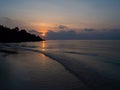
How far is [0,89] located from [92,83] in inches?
214

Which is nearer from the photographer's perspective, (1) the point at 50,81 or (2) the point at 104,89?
(2) the point at 104,89

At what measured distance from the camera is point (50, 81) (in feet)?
35.5

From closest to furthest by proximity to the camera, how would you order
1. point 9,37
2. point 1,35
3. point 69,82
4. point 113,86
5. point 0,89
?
1. point 0,89
2. point 113,86
3. point 69,82
4. point 1,35
5. point 9,37

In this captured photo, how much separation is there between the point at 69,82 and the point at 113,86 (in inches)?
105

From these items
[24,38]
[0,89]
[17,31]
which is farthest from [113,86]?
[24,38]

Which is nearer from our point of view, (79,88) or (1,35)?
(79,88)

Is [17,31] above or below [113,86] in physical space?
above

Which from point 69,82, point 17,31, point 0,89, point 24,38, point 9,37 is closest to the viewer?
point 0,89

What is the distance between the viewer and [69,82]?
10.6 metres

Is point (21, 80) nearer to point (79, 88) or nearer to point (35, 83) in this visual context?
point (35, 83)

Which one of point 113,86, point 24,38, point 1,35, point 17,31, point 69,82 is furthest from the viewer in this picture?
point 24,38

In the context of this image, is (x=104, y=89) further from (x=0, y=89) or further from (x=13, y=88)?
(x=0, y=89)

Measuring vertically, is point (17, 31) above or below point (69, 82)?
above

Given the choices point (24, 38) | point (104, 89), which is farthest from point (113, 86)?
point (24, 38)
